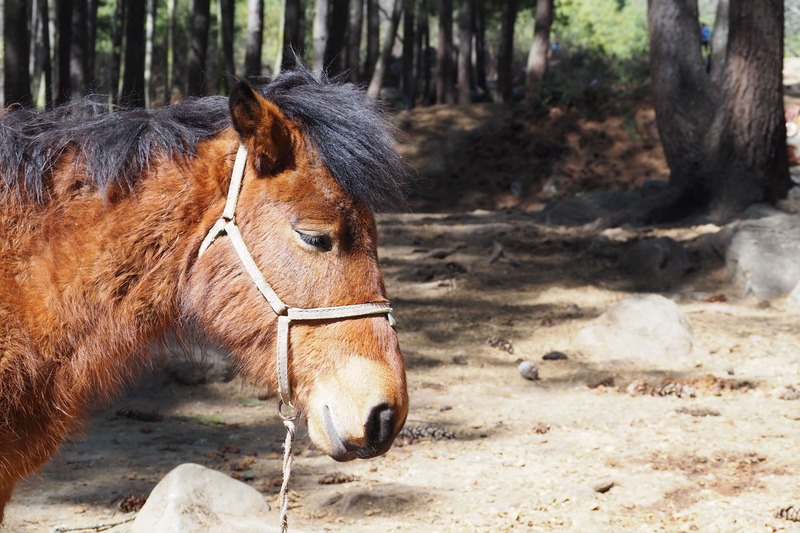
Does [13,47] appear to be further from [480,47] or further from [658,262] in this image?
[480,47]

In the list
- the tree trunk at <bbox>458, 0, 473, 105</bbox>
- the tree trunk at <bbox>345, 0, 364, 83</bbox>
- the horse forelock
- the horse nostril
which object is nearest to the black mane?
the horse forelock

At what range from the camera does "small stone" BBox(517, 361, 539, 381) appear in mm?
7692

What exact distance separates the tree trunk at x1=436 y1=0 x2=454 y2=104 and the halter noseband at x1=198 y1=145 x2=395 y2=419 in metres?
25.9

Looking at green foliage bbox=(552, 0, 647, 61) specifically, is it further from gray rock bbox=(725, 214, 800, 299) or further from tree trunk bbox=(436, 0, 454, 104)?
gray rock bbox=(725, 214, 800, 299)

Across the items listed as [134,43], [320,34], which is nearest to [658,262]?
[320,34]

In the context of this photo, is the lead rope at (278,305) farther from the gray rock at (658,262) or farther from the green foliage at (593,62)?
the green foliage at (593,62)

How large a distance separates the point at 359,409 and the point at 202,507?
207 cm

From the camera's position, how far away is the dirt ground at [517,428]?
4.79 m

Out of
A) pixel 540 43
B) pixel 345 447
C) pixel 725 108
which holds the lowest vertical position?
pixel 345 447

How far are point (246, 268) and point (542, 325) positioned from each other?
6995 mm

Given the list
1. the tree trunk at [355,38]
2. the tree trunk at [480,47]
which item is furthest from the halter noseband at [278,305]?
the tree trunk at [480,47]

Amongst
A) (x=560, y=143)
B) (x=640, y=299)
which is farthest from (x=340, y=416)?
(x=560, y=143)

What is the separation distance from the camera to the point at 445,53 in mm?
28391

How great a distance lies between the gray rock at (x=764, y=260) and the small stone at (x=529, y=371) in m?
3.52
